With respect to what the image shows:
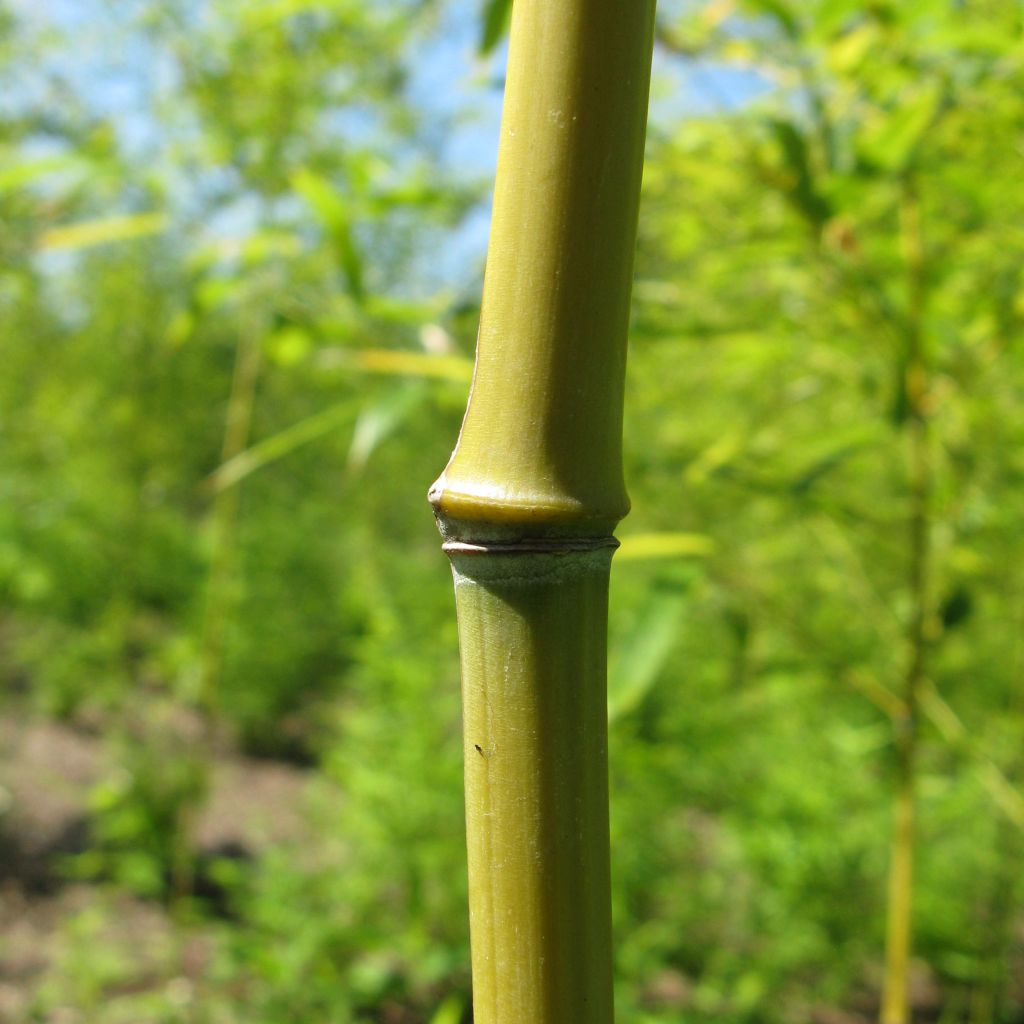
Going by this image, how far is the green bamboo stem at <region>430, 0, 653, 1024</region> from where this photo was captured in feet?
0.63

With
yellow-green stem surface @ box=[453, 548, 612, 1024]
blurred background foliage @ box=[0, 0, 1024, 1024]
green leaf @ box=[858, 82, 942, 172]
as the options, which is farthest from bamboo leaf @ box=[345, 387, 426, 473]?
yellow-green stem surface @ box=[453, 548, 612, 1024]

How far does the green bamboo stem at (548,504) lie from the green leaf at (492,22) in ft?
0.86

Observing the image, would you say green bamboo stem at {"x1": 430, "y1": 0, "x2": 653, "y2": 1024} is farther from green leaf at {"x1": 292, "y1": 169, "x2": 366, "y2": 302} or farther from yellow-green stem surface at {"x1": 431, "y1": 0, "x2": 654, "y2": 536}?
green leaf at {"x1": 292, "y1": 169, "x2": 366, "y2": 302}

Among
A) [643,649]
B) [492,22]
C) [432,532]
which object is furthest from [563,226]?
[432,532]

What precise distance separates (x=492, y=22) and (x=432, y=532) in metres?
3.41

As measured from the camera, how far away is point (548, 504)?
0.69ft

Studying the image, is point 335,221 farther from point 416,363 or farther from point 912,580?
point 912,580

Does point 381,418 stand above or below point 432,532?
above

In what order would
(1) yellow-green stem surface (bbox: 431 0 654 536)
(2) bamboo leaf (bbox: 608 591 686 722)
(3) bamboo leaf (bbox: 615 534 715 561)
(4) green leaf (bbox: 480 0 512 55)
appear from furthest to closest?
(3) bamboo leaf (bbox: 615 534 715 561)
(2) bamboo leaf (bbox: 608 591 686 722)
(4) green leaf (bbox: 480 0 512 55)
(1) yellow-green stem surface (bbox: 431 0 654 536)

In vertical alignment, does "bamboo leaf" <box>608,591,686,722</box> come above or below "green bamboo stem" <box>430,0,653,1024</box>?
below

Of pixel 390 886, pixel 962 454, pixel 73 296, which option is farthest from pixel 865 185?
pixel 73 296

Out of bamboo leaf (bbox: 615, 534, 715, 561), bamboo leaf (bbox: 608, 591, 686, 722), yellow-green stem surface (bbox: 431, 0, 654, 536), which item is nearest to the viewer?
yellow-green stem surface (bbox: 431, 0, 654, 536)

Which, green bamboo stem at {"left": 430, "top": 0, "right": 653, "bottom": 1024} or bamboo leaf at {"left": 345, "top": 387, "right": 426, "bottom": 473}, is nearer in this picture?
green bamboo stem at {"left": 430, "top": 0, "right": 653, "bottom": 1024}

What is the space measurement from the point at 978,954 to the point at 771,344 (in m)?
1.56
